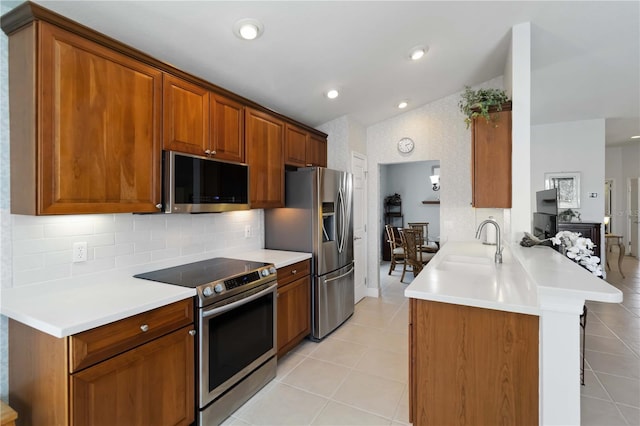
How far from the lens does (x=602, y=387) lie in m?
2.40

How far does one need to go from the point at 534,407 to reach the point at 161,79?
2.79 metres

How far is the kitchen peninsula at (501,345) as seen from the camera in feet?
4.43

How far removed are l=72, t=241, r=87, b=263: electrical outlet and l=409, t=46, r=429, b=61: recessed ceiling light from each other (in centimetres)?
293

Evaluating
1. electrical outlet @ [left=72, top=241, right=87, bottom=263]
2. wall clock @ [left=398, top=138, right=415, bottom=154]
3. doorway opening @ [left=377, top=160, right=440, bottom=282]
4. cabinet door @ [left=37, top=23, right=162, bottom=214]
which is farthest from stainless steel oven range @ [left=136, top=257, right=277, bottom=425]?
doorway opening @ [left=377, top=160, right=440, bottom=282]

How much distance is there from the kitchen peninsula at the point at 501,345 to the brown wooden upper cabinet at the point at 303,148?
205 centimetres

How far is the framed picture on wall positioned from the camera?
5.50 meters

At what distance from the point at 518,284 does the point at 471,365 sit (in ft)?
1.83

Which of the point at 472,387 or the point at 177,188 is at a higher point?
the point at 177,188

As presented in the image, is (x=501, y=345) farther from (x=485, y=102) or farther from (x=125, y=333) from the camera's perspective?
(x=485, y=102)

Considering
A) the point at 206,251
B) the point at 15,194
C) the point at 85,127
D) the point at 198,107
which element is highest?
the point at 198,107

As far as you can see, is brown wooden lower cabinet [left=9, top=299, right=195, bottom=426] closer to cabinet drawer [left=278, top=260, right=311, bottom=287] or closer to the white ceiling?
cabinet drawer [left=278, top=260, right=311, bottom=287]

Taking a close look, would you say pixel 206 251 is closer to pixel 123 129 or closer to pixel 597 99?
pixel 123 129

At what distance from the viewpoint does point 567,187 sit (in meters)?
5.56

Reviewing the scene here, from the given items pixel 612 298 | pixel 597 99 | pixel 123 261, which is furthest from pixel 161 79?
pixel 597 99
